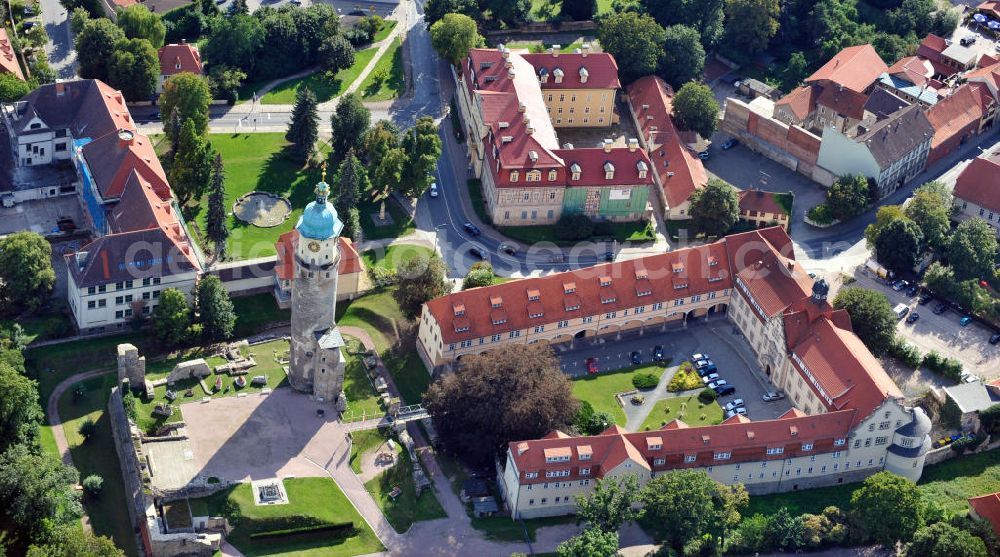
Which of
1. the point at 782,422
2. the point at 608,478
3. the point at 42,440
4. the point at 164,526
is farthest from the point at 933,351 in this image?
the point at 42,440

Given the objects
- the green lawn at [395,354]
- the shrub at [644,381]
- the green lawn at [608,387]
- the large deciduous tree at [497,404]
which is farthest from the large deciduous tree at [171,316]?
the shrub at [644,381]

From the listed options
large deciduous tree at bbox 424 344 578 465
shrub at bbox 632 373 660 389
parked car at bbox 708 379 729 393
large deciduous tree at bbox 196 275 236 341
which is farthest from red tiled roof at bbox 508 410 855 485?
large deciduous tree at bbox 196 275 236 341

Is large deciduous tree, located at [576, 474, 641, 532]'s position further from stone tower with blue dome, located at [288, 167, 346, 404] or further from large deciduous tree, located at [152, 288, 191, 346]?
large deciduous tree, located at [152, 288, 191, 346]

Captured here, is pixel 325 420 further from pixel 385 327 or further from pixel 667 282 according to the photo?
pixel 667 282

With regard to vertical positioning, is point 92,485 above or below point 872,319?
below

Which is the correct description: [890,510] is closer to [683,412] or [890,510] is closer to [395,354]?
[683,412]

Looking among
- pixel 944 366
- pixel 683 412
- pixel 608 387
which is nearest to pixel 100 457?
pixel 608 387
